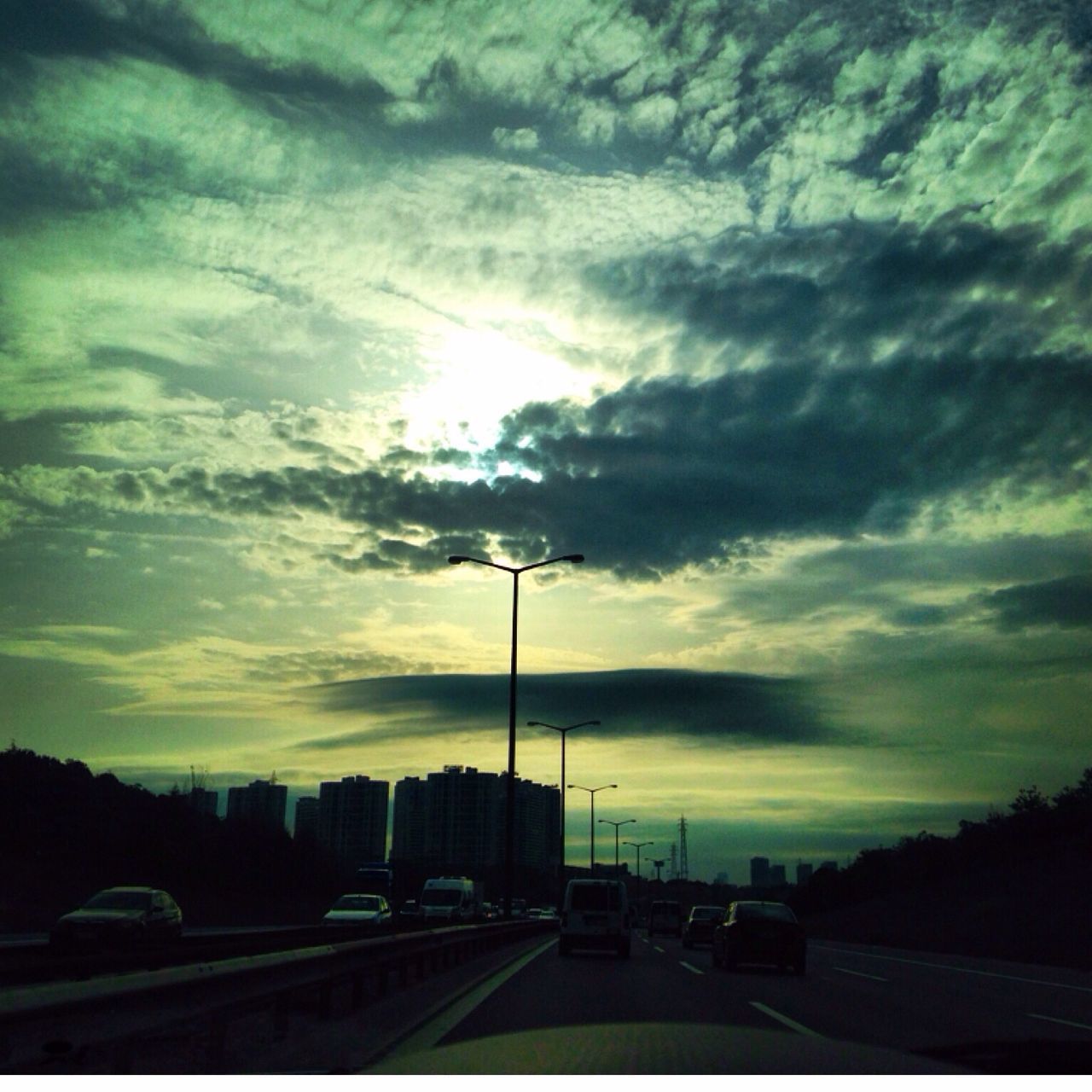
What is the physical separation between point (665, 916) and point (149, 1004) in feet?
203

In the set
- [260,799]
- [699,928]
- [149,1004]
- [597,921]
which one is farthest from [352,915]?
[260,799]

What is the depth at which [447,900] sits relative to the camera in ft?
183

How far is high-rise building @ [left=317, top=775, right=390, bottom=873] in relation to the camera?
134 metres

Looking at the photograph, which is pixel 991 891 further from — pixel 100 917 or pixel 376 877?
pixel 100 917

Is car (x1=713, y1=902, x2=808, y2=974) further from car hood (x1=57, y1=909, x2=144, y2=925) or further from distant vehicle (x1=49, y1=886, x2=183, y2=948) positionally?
car hood (x1=57, y1=909, x2=144, y2=925)

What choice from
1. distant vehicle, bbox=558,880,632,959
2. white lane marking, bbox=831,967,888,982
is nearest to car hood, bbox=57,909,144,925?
distant vehicle, bbox=558,880,632,959

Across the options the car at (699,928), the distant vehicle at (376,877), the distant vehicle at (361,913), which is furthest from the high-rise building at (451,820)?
the distant vehicle at (361,913)

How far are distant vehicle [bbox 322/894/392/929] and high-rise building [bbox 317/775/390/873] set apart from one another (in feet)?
307

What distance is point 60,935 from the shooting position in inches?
963

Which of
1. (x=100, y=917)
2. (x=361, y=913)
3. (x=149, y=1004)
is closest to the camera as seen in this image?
(x=149, y=1004)

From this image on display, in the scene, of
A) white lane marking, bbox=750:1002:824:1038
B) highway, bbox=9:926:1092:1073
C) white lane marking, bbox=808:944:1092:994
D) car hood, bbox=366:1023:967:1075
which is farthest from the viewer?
white lane marking, bbox=808:944:1092:994

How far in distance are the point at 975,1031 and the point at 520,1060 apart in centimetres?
1061

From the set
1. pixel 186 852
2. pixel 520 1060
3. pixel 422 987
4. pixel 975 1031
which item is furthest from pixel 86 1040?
pixel 186 852

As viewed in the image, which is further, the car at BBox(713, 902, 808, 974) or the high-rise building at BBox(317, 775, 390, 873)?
the high-rise building at BBox(317, 775, 390, 873)
